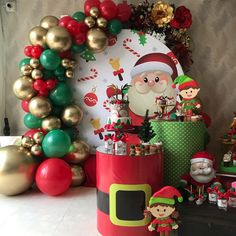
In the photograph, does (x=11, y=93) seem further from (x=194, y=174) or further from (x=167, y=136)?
(x=194, y=174)

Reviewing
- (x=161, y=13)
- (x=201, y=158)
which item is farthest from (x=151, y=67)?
(x=201, y=158)

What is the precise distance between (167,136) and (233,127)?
0.51 m

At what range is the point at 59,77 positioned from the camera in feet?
6.37

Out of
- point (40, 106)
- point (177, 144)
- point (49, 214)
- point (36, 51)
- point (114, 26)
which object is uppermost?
point (114, 26)

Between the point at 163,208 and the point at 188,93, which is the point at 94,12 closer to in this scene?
the point at 188,93

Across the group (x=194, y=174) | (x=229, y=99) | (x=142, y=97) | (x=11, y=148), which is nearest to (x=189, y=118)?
(x=194, y=174)

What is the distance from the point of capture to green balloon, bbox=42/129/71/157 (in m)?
1.77

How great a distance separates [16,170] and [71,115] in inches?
17.9

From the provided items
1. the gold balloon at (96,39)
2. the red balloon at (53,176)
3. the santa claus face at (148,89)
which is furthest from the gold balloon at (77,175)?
the gold balloon at (96,39)

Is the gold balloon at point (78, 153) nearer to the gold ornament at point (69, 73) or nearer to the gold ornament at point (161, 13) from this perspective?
the gold ornament at point (69, 73)

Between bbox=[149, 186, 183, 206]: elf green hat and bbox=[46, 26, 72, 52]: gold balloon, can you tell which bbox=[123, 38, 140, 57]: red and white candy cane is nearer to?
bbox=[46, 26, 72, 52]: gold balloon

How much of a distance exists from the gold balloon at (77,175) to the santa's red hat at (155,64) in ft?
2.17

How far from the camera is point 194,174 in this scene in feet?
4.29

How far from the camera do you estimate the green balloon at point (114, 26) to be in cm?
185
